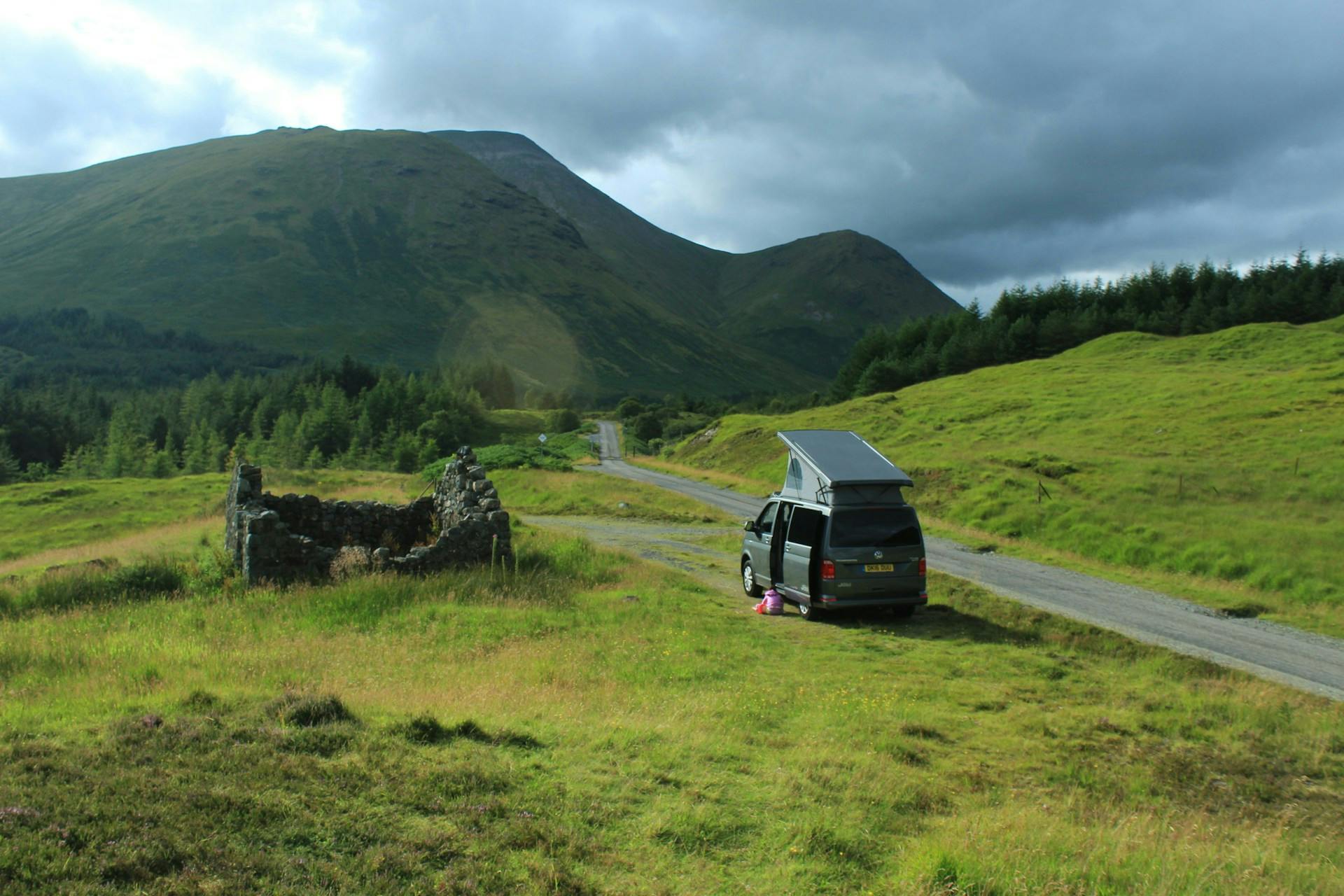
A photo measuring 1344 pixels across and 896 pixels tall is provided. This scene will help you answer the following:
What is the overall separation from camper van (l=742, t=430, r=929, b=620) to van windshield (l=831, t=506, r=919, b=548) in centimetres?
1

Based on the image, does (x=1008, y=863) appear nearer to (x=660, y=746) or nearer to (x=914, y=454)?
(x=660, y=746)

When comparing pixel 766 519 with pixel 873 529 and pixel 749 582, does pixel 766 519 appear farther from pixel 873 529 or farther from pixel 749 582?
pixel 873 529

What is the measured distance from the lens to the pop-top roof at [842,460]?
52.0 ft

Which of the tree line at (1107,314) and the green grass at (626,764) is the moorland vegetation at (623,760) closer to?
the green grass at (626,764)

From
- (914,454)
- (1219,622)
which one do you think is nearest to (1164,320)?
(914,454)

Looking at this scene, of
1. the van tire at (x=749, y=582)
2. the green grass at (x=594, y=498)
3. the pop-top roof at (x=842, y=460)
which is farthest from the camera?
the green grass at (x=594, y=498)

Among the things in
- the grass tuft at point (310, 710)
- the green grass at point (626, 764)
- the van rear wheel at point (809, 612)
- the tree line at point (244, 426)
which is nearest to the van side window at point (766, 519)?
the van rear wheel at point (809, 612)

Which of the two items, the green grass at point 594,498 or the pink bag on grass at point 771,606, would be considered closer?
the pink bag on grass at point 771,606

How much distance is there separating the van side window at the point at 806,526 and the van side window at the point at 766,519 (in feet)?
3.50

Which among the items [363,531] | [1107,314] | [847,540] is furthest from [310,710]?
[1107,314]

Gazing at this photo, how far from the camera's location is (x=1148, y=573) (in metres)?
21.8

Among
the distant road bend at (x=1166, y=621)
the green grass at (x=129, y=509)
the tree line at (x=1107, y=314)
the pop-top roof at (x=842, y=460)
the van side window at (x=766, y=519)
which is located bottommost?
the green grass at (x=129, y=509)

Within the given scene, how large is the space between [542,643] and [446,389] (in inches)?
4612

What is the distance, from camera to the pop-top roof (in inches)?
624
